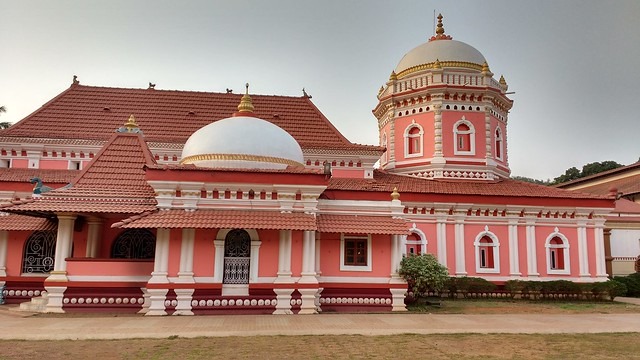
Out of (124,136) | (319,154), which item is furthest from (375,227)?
(124,136)

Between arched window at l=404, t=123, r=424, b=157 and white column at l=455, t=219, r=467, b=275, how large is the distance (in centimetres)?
453

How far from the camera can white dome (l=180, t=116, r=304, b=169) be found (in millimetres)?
14094

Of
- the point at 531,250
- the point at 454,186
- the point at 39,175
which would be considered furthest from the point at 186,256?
the point at 531,250

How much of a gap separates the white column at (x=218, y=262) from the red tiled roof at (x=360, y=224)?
106 inches

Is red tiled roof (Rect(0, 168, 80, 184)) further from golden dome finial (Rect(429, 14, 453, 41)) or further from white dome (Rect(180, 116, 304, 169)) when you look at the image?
golden dome finial (Rect(429, 14, 453, 41))

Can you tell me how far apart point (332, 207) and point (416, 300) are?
12.9 feet

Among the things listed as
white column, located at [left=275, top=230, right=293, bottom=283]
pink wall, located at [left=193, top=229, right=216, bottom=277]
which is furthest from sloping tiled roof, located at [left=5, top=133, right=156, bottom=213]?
white column, located at [left=275, top=230, right=293, bottom=283]

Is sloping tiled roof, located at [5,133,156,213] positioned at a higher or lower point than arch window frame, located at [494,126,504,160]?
lower

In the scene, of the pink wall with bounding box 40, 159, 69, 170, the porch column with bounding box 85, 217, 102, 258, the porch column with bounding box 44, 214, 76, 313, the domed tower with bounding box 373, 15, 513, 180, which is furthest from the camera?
the domed tower with bounding box 373, 15, 513, 180

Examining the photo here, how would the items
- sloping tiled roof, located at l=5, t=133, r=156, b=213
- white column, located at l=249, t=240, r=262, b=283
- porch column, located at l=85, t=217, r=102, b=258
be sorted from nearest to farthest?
sloping tiled roof, located at l=5, t=133, r=156, b=213
white column, located at l=249, t=240, r=262, b=283
porch column, located at l=85, t=217, r=102, b=258

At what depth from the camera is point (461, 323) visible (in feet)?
38.6

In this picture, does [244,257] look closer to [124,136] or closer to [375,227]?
[375,227]

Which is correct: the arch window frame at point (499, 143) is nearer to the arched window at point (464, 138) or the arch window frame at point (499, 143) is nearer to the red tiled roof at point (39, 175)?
the arched window at point (464, 138)

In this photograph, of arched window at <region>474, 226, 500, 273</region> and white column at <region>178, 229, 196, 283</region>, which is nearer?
white column at <region>178, 229, 196, 283</region>
